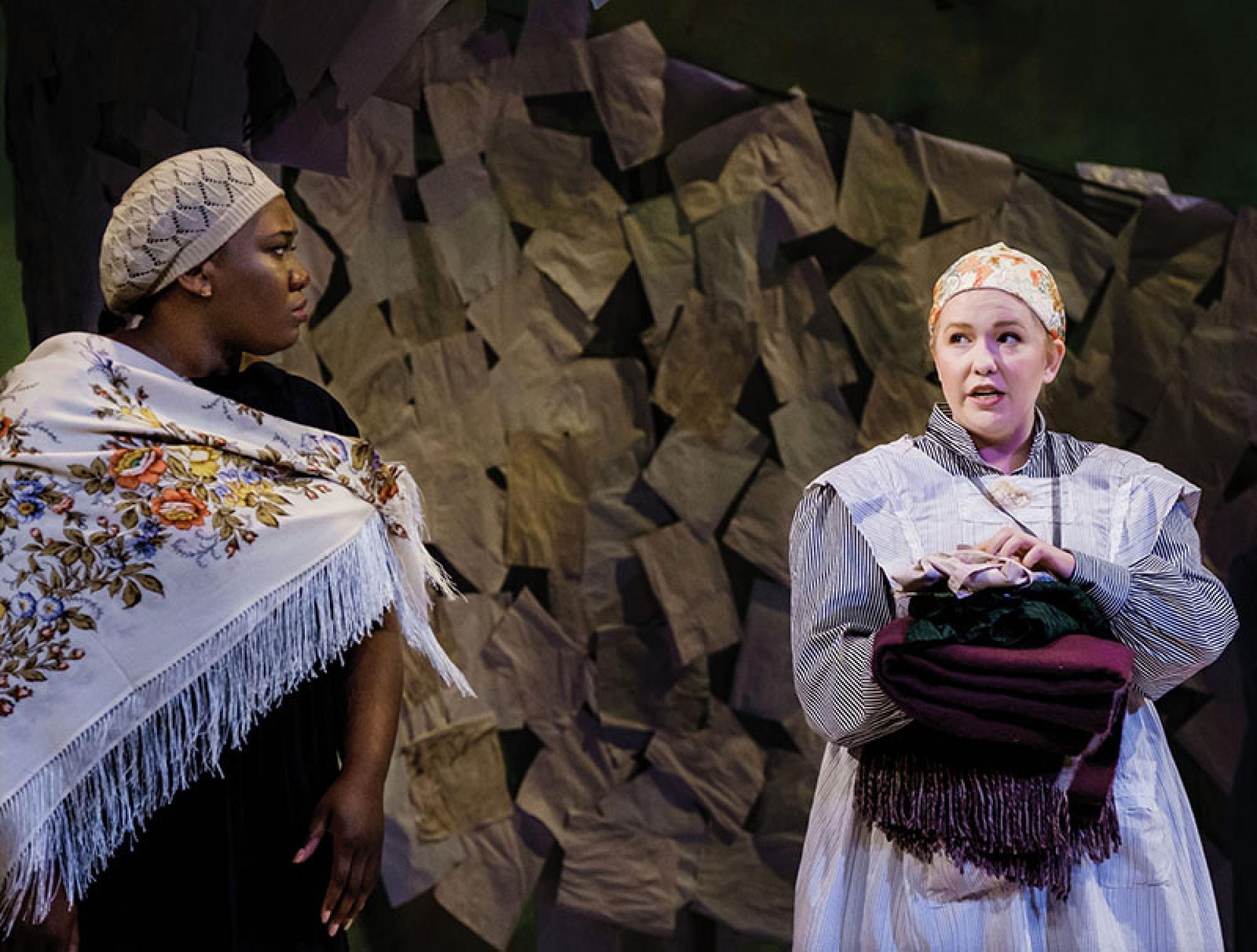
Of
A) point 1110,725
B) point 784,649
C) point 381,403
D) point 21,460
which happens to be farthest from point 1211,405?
point 21,460

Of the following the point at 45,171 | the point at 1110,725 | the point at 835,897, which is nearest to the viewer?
the point at 1110,725

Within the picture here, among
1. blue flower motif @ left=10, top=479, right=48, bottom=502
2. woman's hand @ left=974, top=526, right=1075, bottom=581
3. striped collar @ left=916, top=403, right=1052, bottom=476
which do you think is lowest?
blue flower motif @ left=10, top=479, right=48, bottom=502

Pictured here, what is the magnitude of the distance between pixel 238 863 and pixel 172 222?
0.76m

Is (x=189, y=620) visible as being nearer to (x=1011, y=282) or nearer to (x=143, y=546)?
(x=143, y=546)

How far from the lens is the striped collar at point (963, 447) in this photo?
5.80ft

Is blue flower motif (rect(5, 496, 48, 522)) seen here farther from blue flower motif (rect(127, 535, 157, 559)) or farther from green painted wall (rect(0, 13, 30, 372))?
green painted wall (rect(0, 13, 30, 372))

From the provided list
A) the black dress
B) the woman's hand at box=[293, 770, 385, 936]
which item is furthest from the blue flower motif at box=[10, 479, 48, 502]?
the woman's hand at box=[293, 770, 385, 936]

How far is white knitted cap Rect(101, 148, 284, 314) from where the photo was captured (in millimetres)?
1730

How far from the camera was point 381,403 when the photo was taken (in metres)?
2.75

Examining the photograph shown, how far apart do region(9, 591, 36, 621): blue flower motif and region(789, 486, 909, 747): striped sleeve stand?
2.87 ft

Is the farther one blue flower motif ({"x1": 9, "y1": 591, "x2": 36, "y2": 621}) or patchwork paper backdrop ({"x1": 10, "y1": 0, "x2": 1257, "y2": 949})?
patchwork paper backdrop ({"x1": 10, "y1": 0, "x2": 1257, "y2": 949})

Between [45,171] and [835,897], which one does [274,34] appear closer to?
[45,171]

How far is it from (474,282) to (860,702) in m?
1.47

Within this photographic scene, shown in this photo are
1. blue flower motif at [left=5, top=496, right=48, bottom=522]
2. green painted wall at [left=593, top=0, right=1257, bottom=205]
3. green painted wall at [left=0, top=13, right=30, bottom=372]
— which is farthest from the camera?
green painted wall at [left=593, top=0, right=1257, bottom=205]
